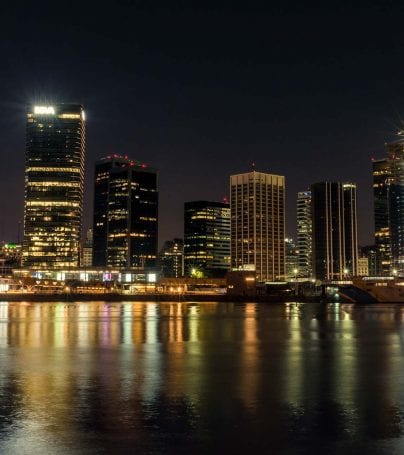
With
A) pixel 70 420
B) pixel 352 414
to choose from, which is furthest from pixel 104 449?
pixel 352 414

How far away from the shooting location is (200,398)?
61.9 feet

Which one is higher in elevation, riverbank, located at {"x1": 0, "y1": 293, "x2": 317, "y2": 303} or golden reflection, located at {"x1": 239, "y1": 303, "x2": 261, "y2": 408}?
golden reflection, located at {"x1": 239, "y1": 303, "x2": 261, "y2": 408}

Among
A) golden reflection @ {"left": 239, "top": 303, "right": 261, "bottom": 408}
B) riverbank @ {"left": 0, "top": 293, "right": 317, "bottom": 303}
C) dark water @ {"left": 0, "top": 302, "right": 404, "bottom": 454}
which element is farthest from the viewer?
riverbank @ {"left": 0, "top": 293, "right": 317, "bottom": 303}

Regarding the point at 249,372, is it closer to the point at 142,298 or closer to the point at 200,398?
the point at 200,398

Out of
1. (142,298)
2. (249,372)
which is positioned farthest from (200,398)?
(142,298)

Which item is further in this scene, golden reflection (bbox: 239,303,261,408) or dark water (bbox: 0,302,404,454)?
golden reflection (bbox: 239,303,261,408)

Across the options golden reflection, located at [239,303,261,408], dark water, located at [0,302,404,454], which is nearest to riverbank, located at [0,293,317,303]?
golden reflection, located at [239,303,261,408]

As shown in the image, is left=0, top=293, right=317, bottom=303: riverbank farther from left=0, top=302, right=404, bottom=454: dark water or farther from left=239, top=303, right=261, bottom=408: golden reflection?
left=0, top=302, right=404, bottom=454: dark water

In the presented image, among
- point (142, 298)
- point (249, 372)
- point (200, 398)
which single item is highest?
point (200, 398)

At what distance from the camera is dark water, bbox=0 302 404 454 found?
13773 millimetres

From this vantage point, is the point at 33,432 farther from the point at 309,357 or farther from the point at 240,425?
the point at 309,357

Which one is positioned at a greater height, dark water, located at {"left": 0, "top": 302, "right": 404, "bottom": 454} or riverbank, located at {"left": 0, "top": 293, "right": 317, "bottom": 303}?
dark water, located at {"left": 0, "top": 302, "right": 404, "bottom": 454}

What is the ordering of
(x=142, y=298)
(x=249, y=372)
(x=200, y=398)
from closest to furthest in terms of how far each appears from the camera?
(x=200, y=398) → (x=249, y=372) → (x=142, y=298)

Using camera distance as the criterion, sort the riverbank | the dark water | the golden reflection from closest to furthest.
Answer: the dark water → the golden reflection → the riverbank
